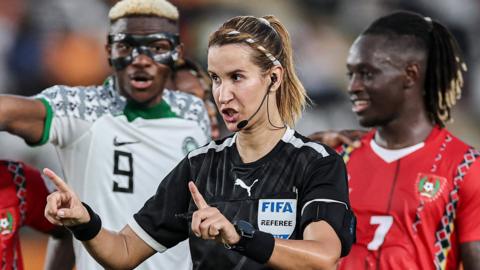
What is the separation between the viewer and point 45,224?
4.51 meters

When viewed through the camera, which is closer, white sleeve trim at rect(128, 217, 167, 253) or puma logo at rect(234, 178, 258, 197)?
puma logo at rect(234, 178, 258, 197)

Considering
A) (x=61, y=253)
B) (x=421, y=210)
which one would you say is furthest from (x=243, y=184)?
(x=61, y=253)

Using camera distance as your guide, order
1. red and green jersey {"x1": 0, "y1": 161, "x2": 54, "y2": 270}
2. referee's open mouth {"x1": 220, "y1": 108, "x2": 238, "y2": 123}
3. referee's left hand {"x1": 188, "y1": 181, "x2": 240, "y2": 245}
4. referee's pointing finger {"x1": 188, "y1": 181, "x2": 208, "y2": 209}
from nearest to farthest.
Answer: referee's left hand {"x1": 188, "y1": 181, "x2": 240, "y2": 245}, referee's pointing finger {"x1": 188, "y1": 181, "x2": 208, "y2": 209}, referee's open mouth {"x1": 220, "y1": 108, "x2": 238, "y2": 123}, red and green jersey {"x1": 0, "y1": 161, "x2": 54, "y2": 270}

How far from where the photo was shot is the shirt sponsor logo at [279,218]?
3166 mm

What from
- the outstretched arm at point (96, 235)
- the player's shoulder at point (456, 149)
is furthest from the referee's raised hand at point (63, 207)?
the player's shoulder at point (456, 149)

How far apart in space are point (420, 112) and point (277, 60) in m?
1.57

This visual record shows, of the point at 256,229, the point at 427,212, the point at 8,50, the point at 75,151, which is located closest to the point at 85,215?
the point at 256,229

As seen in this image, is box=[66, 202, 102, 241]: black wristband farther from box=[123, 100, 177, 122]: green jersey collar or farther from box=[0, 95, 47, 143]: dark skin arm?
box=[123, 100, 177, 122]: green jersey collar

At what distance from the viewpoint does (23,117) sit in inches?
163

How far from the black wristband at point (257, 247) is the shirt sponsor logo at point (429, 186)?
165 centimetres

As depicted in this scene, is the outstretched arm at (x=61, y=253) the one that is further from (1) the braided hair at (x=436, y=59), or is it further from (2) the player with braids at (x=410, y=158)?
(1) the braided hair at (x=436, y=59)

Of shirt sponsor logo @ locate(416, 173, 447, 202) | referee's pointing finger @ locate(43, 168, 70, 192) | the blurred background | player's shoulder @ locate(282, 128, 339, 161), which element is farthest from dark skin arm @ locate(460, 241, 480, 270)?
the blurred background

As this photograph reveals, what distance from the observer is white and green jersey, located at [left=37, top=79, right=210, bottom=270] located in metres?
4.36

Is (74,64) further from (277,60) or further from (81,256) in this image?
(277,60)
